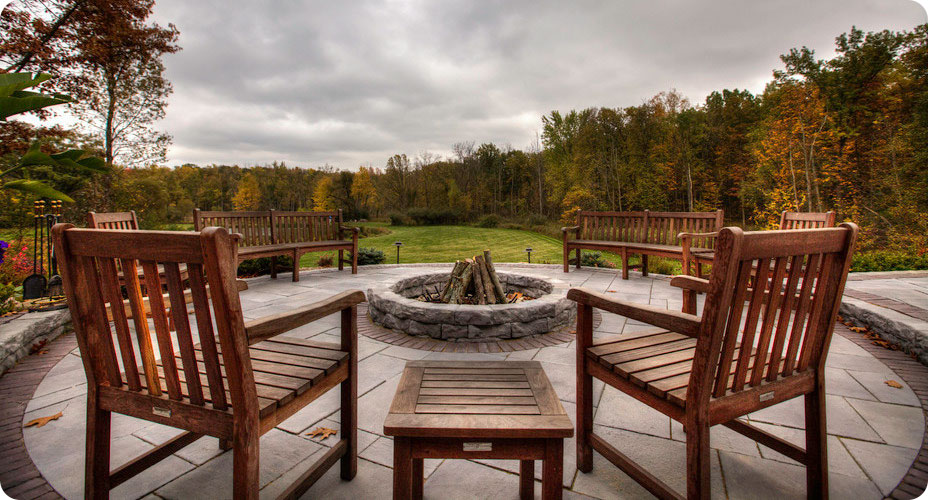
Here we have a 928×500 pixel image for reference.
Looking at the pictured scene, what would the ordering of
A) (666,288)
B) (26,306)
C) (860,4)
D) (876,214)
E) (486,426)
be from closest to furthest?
(486,426), (26,306), (666,288), (860,4), (876,214)

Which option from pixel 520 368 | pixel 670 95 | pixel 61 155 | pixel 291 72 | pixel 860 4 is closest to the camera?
pixel 520 368

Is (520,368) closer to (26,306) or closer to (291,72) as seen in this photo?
(26,306)

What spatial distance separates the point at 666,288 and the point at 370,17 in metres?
6.74

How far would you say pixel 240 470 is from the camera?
3.63 ft

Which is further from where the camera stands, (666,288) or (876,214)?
(876,214)

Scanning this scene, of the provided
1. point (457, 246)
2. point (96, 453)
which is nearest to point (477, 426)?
point (96, 453)

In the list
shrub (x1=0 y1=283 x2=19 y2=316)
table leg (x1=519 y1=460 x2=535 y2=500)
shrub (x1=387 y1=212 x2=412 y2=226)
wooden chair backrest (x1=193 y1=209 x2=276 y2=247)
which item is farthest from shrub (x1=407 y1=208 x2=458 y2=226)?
table leg (x1=519 y1=460 x2=535 y2=500)

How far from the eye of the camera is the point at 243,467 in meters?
1.11

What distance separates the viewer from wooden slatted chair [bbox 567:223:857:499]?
117 cm

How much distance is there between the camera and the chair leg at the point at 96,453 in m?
1.34

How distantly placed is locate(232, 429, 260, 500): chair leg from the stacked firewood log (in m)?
2.87

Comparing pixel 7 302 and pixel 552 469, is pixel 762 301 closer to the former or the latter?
pixel 552 469

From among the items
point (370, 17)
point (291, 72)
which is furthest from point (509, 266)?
point (291, 72)

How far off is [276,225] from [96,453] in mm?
5308
